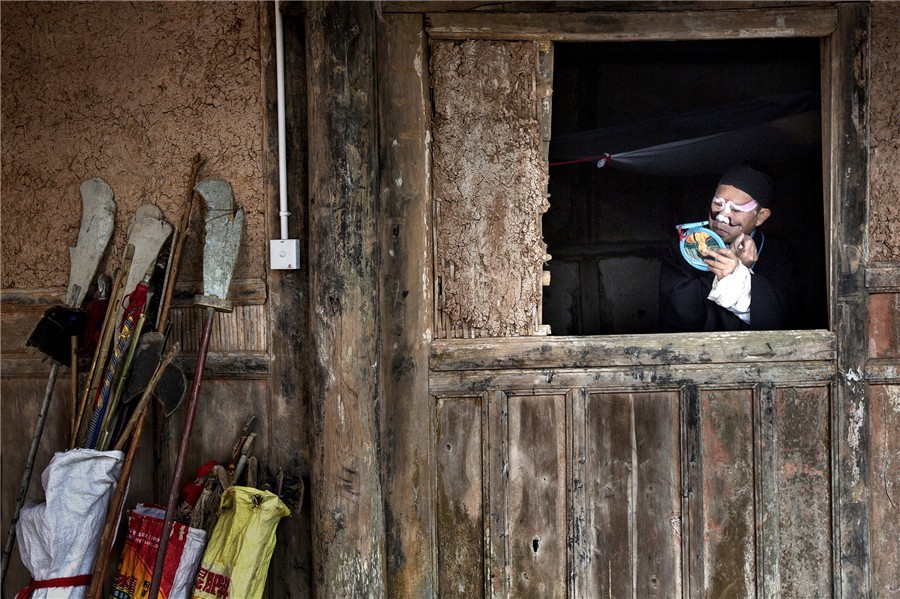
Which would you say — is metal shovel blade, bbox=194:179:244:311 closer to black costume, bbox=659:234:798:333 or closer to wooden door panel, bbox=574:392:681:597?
wooden door panel, bbox=574:392:681:597

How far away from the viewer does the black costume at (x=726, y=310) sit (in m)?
2.38

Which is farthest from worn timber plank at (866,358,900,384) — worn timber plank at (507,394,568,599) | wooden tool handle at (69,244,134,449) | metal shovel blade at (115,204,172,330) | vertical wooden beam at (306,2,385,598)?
wooden tool handle at (69,244,134,449)

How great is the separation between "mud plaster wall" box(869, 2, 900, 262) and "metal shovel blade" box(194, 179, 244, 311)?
2529 millimetres

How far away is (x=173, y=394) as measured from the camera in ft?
6.95

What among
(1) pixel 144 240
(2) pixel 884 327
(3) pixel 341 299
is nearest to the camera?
(3) pixel 341 299

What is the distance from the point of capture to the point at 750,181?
239 centimetres

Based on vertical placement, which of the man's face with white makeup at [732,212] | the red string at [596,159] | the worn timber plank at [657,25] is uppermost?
the worn timber plank at [657,25]

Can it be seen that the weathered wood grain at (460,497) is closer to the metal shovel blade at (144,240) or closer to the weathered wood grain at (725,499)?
the weathered wood grain at (725,499)

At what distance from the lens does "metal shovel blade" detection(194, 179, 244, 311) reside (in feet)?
7.01

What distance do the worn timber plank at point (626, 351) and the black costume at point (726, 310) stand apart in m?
0.09

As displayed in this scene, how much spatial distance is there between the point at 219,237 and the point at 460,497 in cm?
138

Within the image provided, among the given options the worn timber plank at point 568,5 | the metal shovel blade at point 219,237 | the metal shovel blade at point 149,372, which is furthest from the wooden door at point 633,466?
the worn timber plank at point 568,5

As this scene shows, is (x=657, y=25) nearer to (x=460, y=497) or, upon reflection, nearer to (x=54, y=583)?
(x=460, y=497)

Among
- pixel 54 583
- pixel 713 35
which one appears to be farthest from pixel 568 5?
pixel 54 583
